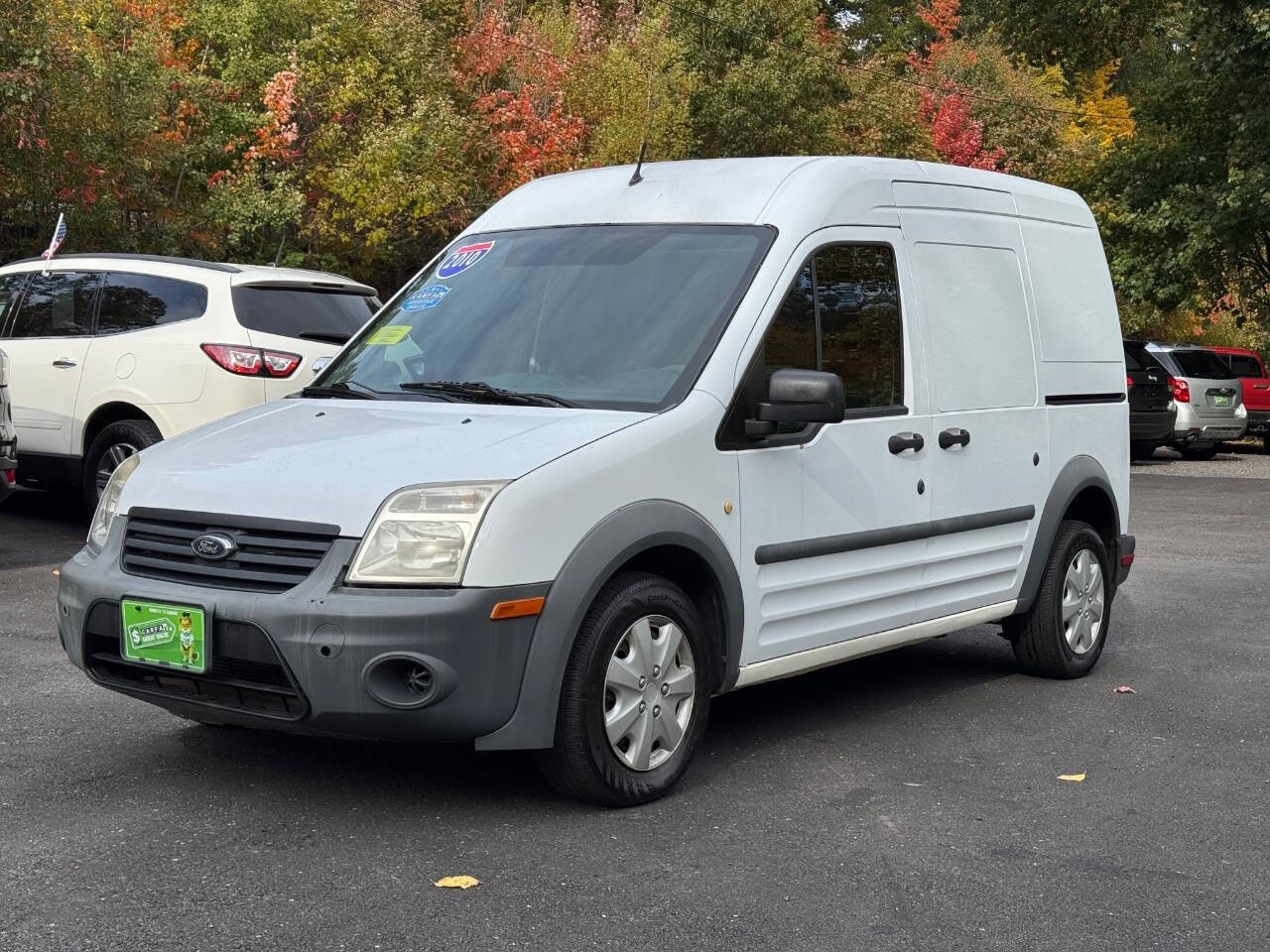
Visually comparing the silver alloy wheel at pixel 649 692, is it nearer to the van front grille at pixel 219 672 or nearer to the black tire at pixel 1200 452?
the van front grille at pixel 219 672

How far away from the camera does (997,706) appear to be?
692 cm

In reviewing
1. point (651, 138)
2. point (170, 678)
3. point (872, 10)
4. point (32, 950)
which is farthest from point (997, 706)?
point (872, 10)

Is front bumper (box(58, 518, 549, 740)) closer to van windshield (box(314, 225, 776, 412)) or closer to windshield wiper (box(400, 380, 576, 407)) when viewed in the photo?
windshield wiper (box(400, 380, 576, 407))

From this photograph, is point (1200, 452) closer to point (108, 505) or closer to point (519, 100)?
point (519, 100)

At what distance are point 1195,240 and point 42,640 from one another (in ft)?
76.4

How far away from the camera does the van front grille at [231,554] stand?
4.75m

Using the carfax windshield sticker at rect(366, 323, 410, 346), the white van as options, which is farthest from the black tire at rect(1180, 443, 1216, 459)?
the carfax windshield sticker at rect(366, 323, 410, 346)

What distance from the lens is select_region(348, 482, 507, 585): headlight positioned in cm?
468

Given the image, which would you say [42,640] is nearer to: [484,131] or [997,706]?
[997,706]

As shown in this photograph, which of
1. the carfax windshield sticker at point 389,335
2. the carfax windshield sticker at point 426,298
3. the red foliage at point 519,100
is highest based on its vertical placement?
the red foliage at point 519,100

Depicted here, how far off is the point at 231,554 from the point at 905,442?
2570 mm

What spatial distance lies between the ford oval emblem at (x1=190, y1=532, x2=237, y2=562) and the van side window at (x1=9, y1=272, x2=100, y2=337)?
7.23 meters

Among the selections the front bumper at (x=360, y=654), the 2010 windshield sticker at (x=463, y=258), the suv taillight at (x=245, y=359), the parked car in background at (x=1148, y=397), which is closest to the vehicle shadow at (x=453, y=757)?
the front bumper at (x=360, y=654)

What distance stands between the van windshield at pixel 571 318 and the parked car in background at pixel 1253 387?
22.1 metres
